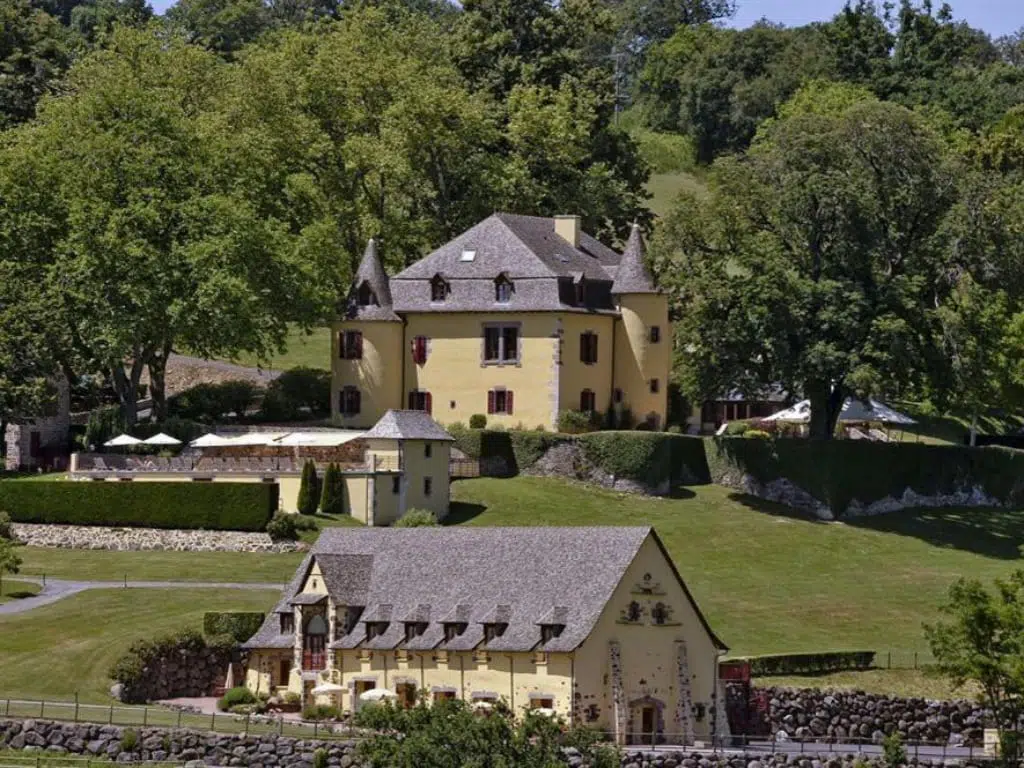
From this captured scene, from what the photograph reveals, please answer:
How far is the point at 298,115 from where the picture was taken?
5017 inches

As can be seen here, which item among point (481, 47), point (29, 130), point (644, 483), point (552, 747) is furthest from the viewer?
point (481, 47)

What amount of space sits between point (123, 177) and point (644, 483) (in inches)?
1031

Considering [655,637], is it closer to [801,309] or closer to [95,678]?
[95,678]

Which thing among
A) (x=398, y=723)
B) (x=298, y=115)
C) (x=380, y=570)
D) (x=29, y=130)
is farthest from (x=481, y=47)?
(x=398, y=723)

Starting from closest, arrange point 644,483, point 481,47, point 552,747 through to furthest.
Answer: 1. point 552,747
2. point 644,483
3. point 481,47

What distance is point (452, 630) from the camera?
78.7 meters

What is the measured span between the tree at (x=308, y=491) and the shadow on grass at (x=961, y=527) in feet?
72.2

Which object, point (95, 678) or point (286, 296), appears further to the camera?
point (286, 296)

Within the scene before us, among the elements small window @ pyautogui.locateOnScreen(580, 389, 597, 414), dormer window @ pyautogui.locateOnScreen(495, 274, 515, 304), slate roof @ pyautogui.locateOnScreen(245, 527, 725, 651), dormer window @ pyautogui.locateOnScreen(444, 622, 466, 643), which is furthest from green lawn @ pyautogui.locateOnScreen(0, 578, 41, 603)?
small window @ pyautogui.locateOnScreen(580, 389, 597, 414)

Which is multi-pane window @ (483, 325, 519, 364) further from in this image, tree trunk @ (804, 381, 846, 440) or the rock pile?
the rock pile

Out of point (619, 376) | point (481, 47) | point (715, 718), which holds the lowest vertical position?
point (715, 718)

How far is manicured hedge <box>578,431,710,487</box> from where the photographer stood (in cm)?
10775

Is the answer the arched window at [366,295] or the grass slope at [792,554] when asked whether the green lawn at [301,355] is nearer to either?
the arched window at [366,295]

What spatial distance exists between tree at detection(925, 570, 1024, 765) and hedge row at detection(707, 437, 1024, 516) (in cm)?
2919
